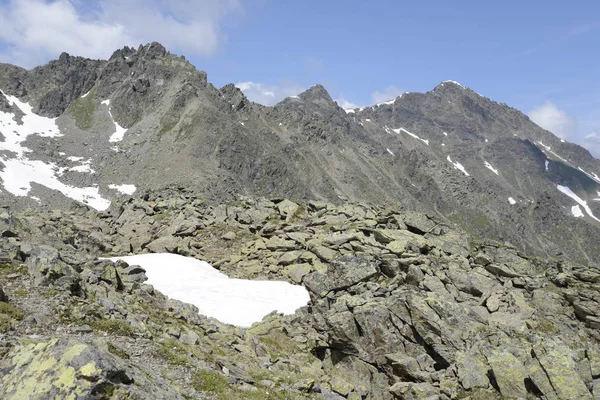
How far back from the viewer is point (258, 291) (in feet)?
93.7

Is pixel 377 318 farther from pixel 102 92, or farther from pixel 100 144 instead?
pixel 102 92

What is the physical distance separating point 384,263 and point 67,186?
390 feet

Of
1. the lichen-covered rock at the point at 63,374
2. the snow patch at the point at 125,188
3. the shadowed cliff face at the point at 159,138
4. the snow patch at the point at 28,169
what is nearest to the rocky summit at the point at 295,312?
the lichen-covered rock at the point at 63,374

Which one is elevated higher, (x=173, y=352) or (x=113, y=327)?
(x=113, y=327)

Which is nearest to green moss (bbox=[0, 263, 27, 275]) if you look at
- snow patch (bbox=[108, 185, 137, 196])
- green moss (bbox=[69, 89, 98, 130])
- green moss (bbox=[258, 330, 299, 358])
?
green moss (bbox=[258, 330, 299, 358])

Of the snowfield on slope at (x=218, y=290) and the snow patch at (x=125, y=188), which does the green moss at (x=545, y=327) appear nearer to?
the snowfield on slope at (x=218, y=290)

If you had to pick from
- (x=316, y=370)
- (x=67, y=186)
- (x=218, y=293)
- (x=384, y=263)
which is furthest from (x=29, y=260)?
(x=67, y=186)

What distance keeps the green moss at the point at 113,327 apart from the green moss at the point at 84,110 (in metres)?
161

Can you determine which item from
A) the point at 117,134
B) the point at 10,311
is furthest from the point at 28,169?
the point at 10,311

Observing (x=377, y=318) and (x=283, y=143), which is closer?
(x=377, y=318)

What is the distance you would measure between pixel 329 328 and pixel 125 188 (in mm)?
112684

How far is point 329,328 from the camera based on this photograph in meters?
21.0

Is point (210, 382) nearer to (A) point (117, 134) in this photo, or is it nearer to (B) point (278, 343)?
(B) point (278, 343)

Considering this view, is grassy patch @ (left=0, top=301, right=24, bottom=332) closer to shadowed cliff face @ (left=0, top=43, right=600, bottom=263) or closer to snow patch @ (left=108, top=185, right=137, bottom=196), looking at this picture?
shadowed cliff face @ (left=0, top=43, right=600, bottom=263)
